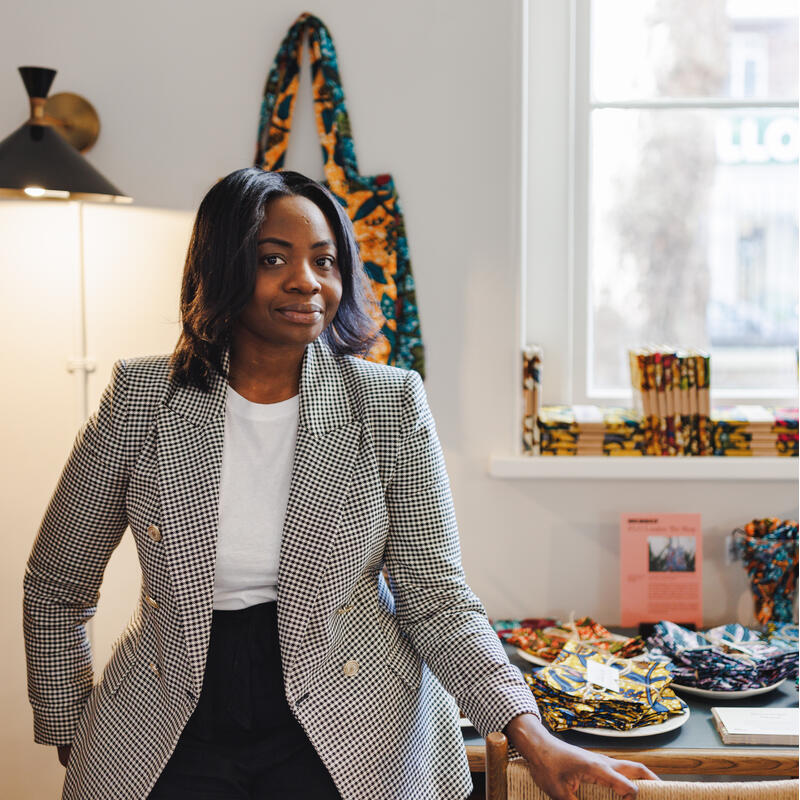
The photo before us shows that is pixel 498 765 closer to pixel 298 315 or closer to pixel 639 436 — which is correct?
pixel 298 315

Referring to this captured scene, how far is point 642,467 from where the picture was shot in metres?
2.15

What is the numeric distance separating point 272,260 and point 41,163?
74 cm

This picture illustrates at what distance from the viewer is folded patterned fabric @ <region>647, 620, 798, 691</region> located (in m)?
1.78

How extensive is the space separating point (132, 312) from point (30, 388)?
31 cm

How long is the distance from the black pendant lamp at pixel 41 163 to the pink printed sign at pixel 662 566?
53.1 inches

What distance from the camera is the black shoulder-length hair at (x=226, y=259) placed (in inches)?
52.4

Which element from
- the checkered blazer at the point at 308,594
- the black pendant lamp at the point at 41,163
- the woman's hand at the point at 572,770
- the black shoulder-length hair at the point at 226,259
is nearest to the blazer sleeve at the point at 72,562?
the checkered blazer at the point at 308,594

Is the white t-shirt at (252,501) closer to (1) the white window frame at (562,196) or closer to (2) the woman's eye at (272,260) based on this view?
(2) the woman's eye at (272,260)

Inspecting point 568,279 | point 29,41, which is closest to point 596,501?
point 568,279

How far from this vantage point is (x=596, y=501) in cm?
221

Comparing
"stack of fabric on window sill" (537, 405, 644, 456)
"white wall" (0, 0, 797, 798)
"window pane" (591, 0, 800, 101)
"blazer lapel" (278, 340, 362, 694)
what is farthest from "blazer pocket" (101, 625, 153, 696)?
"window pane" (591, 0, 800, 101)

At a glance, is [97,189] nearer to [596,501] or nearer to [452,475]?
[452,475]

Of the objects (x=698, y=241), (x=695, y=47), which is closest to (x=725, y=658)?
(x=698, y=241)

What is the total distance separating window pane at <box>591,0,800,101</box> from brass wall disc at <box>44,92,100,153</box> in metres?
1.22
